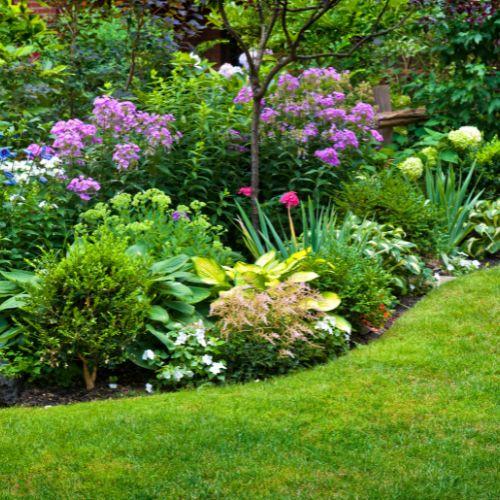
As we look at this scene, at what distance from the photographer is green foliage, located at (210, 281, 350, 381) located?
5.39 m

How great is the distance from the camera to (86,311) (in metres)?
5.24

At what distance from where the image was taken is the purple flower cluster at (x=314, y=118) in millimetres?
7633

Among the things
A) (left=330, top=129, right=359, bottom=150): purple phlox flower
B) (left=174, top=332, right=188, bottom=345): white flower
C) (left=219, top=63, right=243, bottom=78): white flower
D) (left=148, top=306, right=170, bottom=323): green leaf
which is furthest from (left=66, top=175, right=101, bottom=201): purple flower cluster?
(left=219, top=63, right=243, bottom=78): white flower

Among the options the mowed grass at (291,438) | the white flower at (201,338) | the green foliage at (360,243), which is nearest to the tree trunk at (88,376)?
the mowed grass at (291,438)

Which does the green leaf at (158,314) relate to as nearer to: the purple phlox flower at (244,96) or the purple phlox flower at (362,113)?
the purple phlox flower at (244,96)

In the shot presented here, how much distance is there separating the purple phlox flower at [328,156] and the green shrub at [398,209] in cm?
24

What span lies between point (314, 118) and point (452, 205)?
4.95ft

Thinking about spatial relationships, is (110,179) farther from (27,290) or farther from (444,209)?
(444,209)

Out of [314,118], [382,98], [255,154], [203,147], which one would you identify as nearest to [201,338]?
[255,154]

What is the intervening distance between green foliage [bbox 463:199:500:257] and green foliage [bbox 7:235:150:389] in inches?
147

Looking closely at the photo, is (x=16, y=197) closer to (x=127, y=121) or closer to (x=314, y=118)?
(x=127, y=121)

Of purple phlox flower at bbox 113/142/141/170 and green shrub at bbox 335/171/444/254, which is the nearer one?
purple phlox flower at bbox 113/142/141/170

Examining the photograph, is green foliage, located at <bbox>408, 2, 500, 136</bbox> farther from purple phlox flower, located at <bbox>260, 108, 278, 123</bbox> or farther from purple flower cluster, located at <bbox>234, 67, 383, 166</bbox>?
purple phlox flower, located at <bbox>260, 108, 278, 123</bbox>

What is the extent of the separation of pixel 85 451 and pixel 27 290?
53.6 inches
